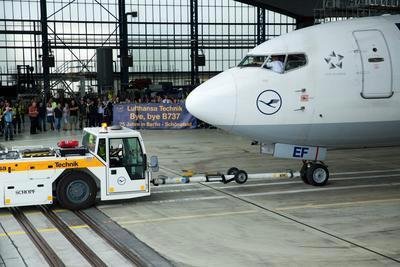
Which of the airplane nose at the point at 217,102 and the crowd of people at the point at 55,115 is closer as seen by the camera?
the airplane nose at the point at 217,102

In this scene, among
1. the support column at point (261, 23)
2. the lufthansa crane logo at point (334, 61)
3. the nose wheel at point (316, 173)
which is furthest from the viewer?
the support column at point (261, 23)

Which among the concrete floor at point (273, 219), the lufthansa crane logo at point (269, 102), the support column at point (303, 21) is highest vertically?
the support column at point (303, 21)

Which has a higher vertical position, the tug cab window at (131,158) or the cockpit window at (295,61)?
the cockpit window at (295,61)

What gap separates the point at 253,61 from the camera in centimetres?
1616

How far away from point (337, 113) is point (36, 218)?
8327 millimetres

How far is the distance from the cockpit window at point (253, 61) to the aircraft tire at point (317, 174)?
11.7ft

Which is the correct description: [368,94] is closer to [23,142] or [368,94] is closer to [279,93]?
[279,93]

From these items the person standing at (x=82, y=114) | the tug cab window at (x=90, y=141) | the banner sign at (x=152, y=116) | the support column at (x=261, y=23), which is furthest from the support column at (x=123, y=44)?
the tug cab window at (x=90, y=141)

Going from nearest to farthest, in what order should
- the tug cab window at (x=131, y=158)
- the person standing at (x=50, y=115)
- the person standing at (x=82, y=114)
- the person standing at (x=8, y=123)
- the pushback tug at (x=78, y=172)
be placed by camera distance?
the pushback tug at (x=78, y=172) < the tug cab window at (x=131, y=158) < the person standing at (x=8, y=123) < the person standing at (x=50, y=115) < the person standing at (x=82, y=114)

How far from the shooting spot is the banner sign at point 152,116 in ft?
117

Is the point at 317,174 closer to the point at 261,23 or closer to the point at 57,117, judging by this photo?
the point at 57,117

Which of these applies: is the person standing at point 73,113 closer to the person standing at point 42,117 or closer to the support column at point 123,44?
the person standing at point 42,117

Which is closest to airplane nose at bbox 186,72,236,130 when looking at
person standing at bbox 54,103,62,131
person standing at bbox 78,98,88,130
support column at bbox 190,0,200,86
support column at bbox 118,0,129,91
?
person standing at bbox 54,103,62,131

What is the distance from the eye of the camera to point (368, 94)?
15797 mm
